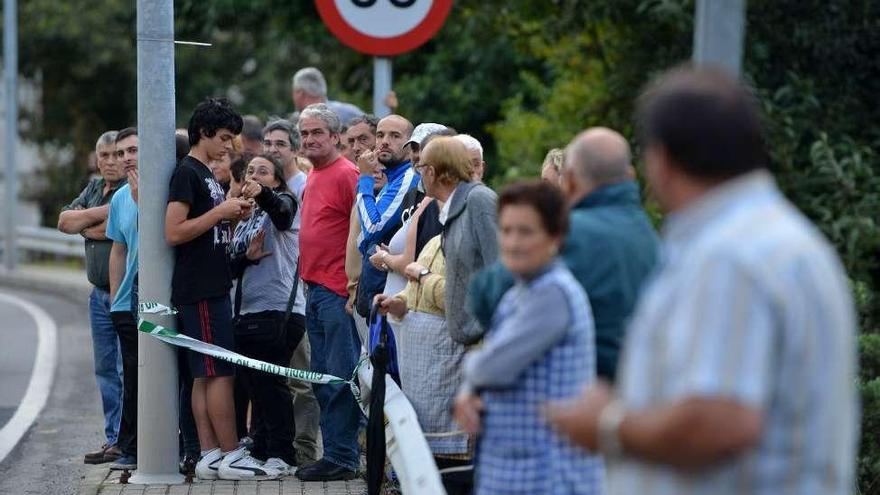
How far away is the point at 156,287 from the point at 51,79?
30.5 m

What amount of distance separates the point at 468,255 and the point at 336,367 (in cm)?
196

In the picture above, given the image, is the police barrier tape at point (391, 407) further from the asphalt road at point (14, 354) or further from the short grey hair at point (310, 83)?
the asphalt road at point (14, 354)

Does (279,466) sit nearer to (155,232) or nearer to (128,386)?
(128,386)

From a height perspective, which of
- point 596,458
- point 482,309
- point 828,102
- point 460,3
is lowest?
point 596,458

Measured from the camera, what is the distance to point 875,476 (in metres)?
8.65

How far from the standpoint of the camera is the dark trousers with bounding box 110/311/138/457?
8719mm

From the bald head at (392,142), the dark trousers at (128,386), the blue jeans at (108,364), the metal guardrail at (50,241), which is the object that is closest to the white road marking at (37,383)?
the blue jeans at (108,364)

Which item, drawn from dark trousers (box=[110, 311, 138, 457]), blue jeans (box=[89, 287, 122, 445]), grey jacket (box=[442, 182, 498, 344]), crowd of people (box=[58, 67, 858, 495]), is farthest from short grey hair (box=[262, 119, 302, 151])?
grey jacket (box=[442, 182, 498, 344])

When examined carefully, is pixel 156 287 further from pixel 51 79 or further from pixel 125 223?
pixel 51 79

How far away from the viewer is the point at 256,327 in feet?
27.6

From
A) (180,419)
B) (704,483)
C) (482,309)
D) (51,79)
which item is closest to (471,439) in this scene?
(482,309)

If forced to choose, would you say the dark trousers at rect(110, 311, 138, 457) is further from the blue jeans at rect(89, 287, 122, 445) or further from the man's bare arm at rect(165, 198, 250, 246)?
the man's bare arm at rect(165, 198, 250, 246)

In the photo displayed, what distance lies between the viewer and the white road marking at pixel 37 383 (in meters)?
10.4

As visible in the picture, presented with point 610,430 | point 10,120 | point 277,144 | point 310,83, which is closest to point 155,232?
point 277,144
